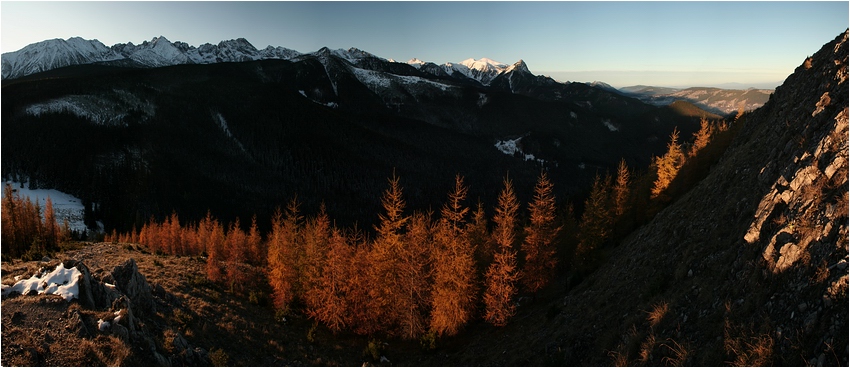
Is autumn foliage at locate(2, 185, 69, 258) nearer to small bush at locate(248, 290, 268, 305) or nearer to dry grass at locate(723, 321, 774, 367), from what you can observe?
small bush at locate(248, 290, 268, 305)

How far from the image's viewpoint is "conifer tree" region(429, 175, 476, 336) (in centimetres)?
2475

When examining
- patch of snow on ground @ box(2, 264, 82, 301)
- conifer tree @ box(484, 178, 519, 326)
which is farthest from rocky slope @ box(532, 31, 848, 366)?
patch of snow on ground @ box(2, 264, 82, 301)

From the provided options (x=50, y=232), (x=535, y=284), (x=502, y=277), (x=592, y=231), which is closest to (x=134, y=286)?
(x=502, y=277)

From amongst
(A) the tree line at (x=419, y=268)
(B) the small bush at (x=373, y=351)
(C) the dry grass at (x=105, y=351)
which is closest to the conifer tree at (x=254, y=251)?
(A) the tree line at (x=419, y=268)

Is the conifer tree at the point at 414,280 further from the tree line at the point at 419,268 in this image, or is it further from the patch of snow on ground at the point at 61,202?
the patch of snow on ground at the point at 61,202

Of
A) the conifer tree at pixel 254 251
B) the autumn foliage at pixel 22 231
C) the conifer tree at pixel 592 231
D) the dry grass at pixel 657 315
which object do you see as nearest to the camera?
the dry grass at pixel 657 315

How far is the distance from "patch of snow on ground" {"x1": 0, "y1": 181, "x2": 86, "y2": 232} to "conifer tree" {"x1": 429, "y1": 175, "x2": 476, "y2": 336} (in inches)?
5696

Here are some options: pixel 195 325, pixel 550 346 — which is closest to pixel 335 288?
pixel 195 325

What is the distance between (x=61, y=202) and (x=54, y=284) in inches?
6690

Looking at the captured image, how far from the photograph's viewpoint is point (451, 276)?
80.9ft

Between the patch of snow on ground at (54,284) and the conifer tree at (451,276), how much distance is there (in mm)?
19224

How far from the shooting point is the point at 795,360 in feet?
26.9

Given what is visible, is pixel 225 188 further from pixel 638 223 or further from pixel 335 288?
pixel 638 223

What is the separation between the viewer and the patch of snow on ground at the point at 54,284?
14.3 meters
